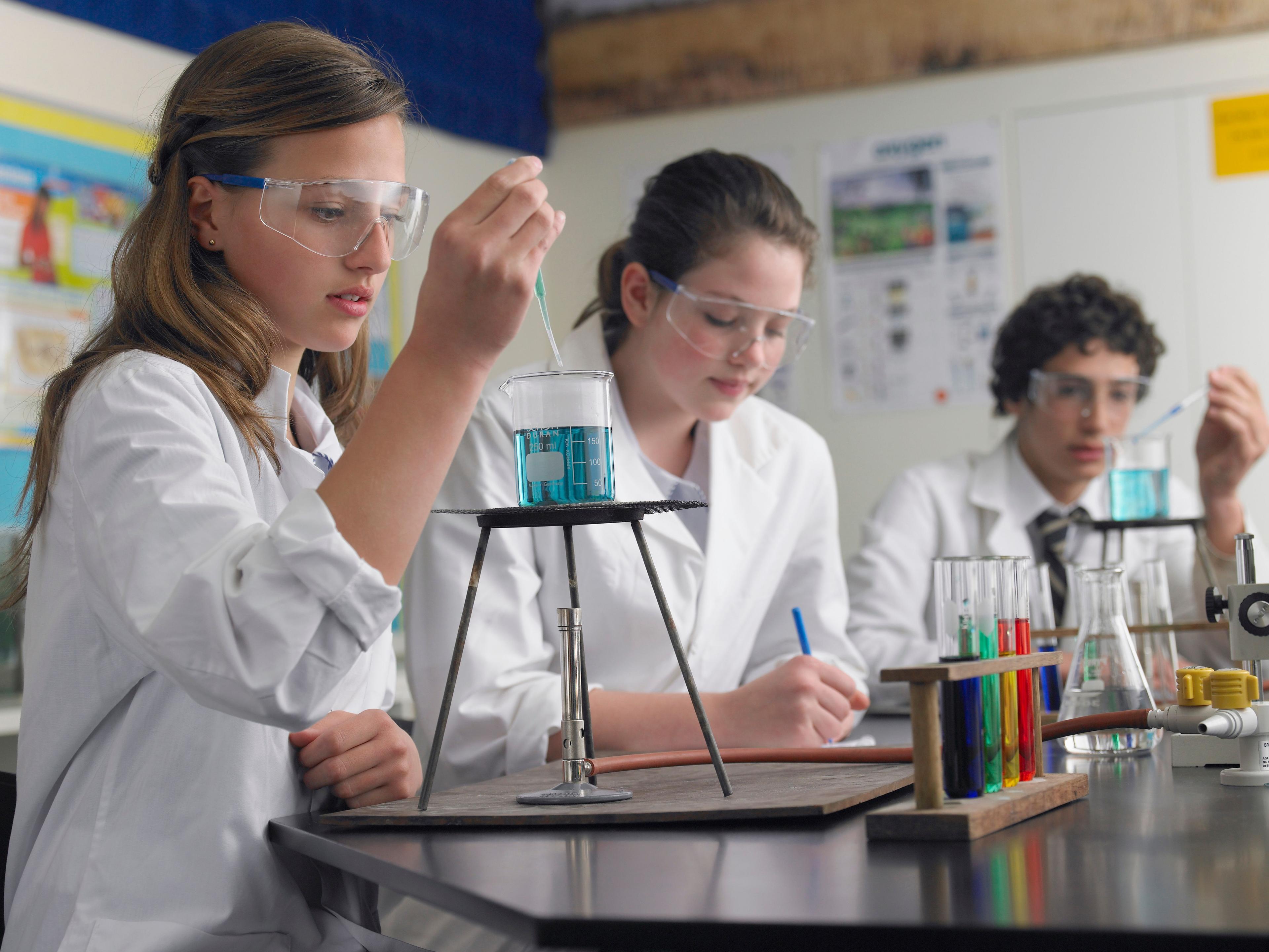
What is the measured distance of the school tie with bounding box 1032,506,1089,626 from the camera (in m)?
2.60

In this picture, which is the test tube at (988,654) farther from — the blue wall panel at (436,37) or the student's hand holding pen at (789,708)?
the blue wall panel at (436,37)

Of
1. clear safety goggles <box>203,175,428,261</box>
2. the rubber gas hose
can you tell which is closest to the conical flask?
the rubber gas hose

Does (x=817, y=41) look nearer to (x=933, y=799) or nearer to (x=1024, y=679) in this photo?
(x=1024, y=679)

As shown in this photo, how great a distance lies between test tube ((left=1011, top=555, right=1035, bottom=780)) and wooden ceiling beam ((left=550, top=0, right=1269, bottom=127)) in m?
2.97

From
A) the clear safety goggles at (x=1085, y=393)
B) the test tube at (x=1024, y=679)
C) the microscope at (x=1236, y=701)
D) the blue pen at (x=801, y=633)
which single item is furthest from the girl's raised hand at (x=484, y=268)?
the clear safety goggles at (x=1085, y=393)

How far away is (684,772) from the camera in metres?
1.29

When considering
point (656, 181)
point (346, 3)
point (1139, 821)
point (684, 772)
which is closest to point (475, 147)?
point (346, 3)

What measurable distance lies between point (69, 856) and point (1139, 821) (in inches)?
37.2

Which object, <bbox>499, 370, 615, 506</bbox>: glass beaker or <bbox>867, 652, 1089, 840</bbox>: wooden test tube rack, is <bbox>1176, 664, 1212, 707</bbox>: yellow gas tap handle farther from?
<bbox>499, 370, 615, 506</bbox>: glass beaker

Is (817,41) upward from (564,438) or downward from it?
upward

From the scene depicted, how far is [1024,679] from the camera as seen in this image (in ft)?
3.59

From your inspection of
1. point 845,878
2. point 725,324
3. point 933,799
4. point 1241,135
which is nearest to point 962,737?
point 933,799

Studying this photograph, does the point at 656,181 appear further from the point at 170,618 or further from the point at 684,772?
the point at 170,618

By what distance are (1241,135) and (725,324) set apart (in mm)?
2343
